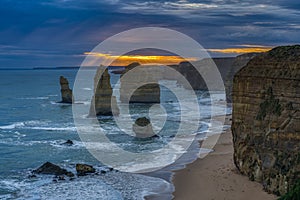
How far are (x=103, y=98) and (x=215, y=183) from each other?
42992 mm

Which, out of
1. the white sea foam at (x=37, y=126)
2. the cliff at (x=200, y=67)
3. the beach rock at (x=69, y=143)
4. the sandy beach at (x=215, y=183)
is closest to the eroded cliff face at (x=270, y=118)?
the sandy beach at (x=215, y=183)

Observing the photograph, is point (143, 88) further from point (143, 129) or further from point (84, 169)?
point (84, 169)

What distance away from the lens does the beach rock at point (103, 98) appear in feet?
229

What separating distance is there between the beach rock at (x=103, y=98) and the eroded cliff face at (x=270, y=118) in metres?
42.1

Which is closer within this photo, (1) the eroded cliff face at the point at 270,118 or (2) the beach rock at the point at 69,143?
(1) the eroded cliff face at the point at 270,118

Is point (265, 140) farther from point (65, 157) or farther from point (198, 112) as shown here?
point (198, 112)

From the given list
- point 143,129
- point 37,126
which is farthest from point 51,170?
point 37,126

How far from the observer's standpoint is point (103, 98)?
2781 inches

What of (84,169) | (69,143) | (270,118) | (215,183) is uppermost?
(270,118)

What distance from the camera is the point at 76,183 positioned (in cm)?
3159

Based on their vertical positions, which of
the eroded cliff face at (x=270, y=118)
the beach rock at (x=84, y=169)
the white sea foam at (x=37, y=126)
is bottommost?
the white sea foam at (x=37, y=126)

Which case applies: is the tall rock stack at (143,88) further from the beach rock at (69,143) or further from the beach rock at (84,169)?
the beach rock at (84,169)

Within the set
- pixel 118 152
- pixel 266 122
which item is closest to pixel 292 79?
pixel 266 122

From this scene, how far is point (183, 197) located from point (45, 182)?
1114 cm
